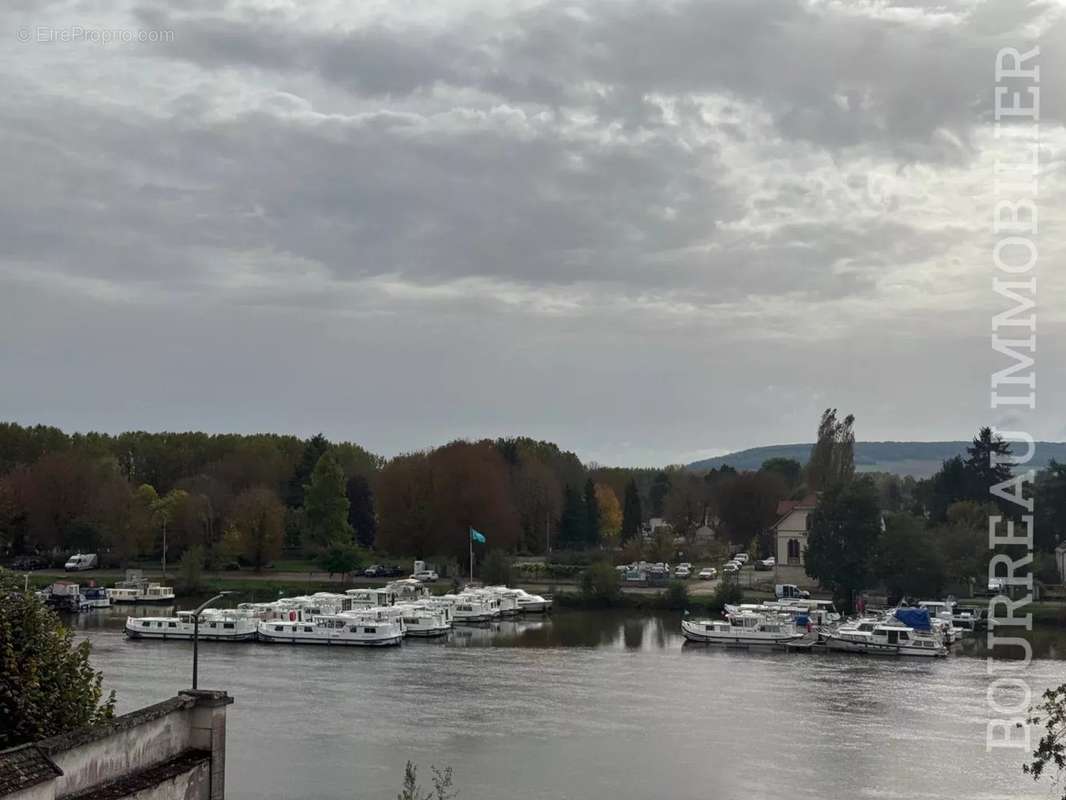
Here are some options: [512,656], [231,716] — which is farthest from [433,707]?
[512,656]

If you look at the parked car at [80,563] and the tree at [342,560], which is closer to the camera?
the tree at [342,560]

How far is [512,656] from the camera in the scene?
1796 inches

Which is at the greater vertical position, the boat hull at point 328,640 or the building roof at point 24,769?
the building roof at point 24,769

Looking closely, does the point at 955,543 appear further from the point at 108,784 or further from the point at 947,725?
the point at 108,784

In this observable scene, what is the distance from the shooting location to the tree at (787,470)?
10788 centimetres

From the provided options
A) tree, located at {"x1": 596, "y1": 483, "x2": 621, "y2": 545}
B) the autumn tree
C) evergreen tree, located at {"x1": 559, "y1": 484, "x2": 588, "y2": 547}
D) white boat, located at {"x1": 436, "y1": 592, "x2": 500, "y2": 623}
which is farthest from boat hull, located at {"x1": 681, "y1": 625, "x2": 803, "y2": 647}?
tree, located at {"x1": 596, "y1": 483, "x2": 621, "y2": 545}

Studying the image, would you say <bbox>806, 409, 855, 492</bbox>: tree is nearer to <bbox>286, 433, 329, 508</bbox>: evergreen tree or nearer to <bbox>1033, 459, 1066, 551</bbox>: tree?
<bbox>1033, 459, 1066, 551</bbox>: tree

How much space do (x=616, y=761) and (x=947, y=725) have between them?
10278mm

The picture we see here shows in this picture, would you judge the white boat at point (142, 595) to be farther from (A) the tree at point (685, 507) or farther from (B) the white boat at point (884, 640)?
(A) the tree at point (685, 507)

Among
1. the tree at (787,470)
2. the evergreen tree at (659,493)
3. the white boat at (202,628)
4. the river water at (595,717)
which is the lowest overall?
the river water at (595,717)

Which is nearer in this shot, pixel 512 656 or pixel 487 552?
pixel 512 656

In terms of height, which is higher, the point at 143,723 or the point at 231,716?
the point at 143,723

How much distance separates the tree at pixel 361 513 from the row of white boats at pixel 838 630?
38166mm

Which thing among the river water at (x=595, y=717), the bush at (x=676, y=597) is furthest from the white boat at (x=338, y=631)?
the bush at (x=676, y=597)
